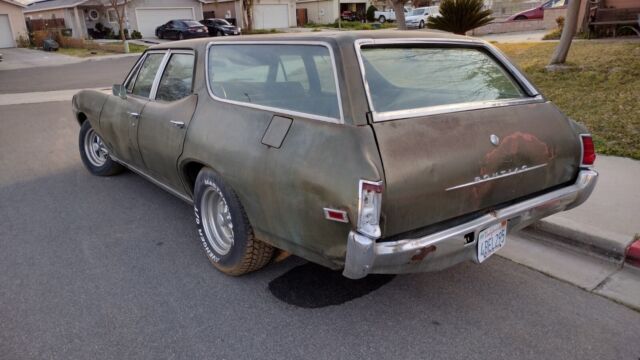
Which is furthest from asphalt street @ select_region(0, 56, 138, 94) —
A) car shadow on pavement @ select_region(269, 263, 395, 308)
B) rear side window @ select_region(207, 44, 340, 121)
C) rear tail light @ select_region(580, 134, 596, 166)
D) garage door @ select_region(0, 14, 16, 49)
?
garage door @ select_region(0, 14, 16, 49)

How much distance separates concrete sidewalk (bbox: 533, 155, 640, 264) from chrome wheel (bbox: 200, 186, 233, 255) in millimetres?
2518

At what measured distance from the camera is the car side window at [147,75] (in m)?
4.32

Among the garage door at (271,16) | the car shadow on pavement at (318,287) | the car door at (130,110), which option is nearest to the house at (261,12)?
the garage door at (271,16)

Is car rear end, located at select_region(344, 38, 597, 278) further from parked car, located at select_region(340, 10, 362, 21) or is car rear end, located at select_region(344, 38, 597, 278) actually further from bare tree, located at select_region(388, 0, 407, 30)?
parked car, located at select_region(340, 10, 362, 21)

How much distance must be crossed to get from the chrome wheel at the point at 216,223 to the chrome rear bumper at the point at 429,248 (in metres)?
1.29

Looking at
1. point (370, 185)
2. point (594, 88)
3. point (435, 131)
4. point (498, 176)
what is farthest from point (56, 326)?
point (594, 88)

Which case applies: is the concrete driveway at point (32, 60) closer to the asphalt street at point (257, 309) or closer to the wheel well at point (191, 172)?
the asphalt street at point (257, 309)

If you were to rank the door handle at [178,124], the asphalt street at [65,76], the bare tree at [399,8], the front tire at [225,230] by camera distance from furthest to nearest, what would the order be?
1. the asphalt street at [65,76]
2. the bare tree at [399,8]
3. the door handle at [178,124]
4. the front tire at [225,230]

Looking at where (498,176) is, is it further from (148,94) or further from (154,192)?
(154,192)

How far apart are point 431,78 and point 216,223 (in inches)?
72.7

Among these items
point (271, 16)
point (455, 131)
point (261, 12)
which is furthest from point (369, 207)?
point (271, 16)

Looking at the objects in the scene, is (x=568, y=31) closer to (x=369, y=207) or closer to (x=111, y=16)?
(x=369, y=207)

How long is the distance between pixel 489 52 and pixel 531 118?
2.31 ft

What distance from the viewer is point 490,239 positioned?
8.98 ft
